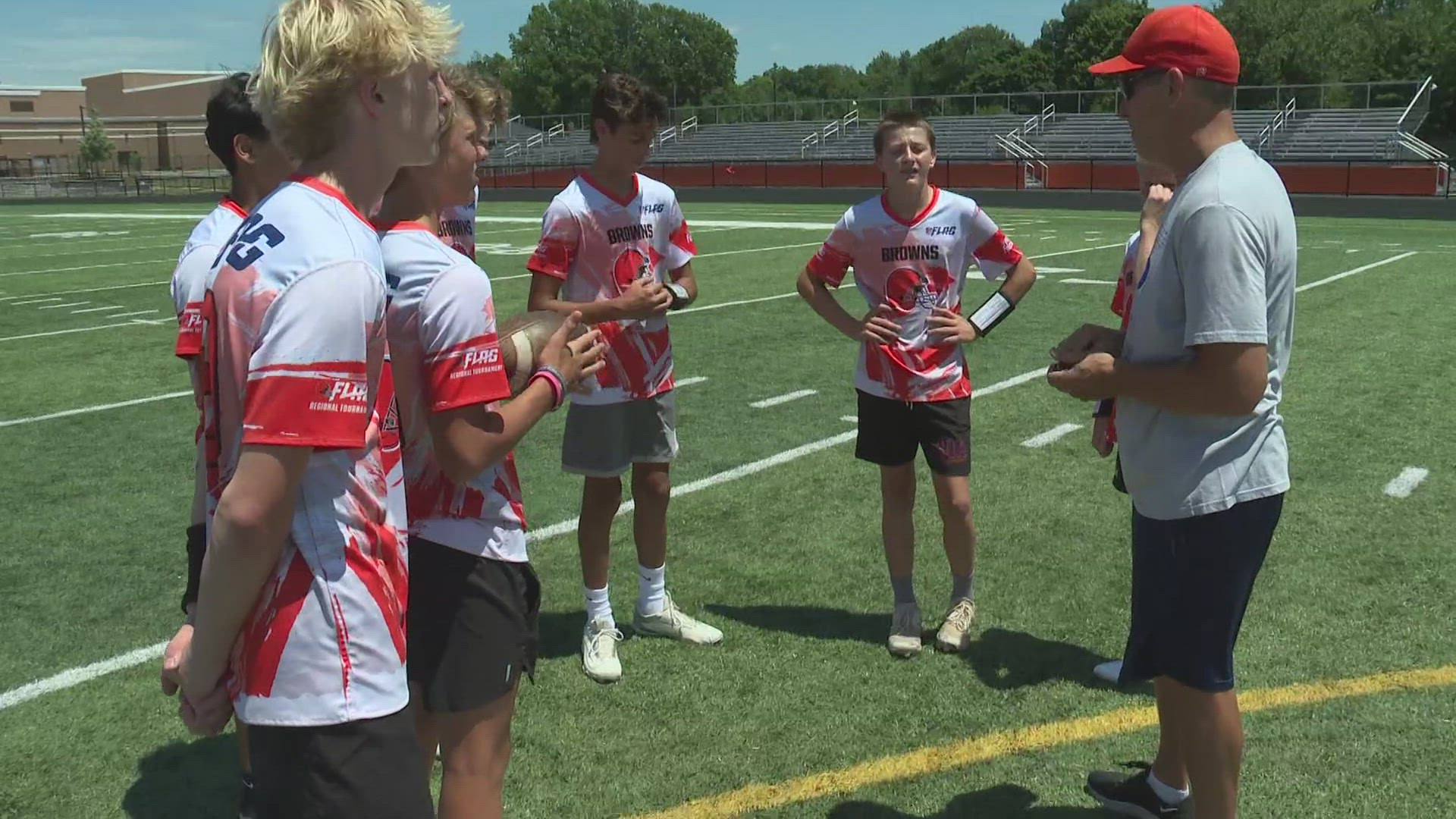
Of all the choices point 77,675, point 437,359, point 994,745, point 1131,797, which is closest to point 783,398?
point 994,745

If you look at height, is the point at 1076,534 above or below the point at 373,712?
below

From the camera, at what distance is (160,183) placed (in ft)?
194

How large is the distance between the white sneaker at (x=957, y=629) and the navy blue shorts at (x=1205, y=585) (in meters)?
1.64

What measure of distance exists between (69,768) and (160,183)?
207ft

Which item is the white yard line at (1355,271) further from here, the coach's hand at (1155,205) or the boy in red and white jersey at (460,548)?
the boy in red and white jersey at (460,548)

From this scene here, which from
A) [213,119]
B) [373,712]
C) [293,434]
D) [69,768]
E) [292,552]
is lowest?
[69,768]

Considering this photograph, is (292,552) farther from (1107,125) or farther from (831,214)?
(1107,125)

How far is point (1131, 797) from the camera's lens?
10.6 ft

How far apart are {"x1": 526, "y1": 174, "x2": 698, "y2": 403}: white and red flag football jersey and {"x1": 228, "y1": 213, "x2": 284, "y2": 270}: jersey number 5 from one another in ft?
8.68

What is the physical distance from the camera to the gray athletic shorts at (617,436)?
14.3ft

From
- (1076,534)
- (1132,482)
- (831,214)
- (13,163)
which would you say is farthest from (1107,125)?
(13,163)

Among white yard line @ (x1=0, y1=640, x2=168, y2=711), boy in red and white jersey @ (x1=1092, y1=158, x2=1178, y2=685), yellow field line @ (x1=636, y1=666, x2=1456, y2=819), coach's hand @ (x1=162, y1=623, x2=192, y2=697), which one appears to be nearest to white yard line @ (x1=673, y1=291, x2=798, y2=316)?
white yard line @ (x1=0, y1=640, x2=168, y2=711)

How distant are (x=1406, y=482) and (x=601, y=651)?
468 cm

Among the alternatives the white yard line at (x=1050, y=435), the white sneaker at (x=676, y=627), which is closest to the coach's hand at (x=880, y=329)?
the white sneaker at (x=676, y=627)
